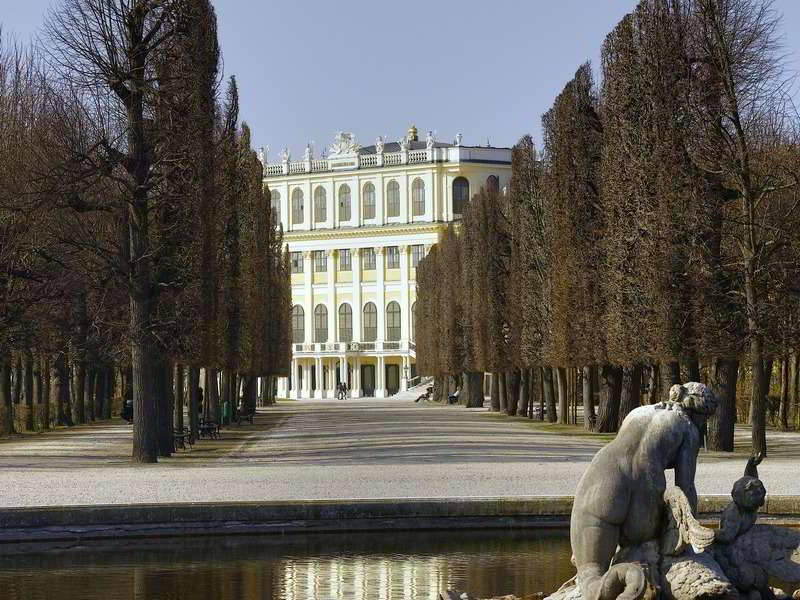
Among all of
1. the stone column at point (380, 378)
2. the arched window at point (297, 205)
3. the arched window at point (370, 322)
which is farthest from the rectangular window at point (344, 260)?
the stone column at point (380, 378)

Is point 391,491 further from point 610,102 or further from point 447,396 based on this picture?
point 447,396

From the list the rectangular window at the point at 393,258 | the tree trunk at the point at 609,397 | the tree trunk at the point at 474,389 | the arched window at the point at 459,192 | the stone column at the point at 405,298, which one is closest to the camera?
the tree trunk at the point at 609,397

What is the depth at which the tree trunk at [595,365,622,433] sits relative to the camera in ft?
113

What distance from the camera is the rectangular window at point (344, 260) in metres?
115

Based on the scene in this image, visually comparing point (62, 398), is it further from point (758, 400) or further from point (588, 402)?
point (758, 400)

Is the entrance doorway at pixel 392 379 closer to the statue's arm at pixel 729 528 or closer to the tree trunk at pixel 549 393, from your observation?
the tree trunk at pixel 549 393

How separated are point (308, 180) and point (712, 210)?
306ft

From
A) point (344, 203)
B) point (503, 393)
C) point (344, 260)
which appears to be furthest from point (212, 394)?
point (344, 203)

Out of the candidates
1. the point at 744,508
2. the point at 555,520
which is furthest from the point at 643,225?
the point at 744,508

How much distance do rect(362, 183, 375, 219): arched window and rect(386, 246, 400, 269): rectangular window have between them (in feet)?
10.9

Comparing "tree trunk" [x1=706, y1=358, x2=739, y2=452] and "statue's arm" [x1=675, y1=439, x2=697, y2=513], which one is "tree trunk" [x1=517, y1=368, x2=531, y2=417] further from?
"statue's arm" [x1=675, y1=439, x2=697, y2=513]

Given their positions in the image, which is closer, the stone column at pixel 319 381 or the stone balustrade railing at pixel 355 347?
the stone balustrade railing at pixel 355 347

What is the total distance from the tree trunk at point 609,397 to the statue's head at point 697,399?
2588 cm

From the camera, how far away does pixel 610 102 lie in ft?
Answer: 94.9
